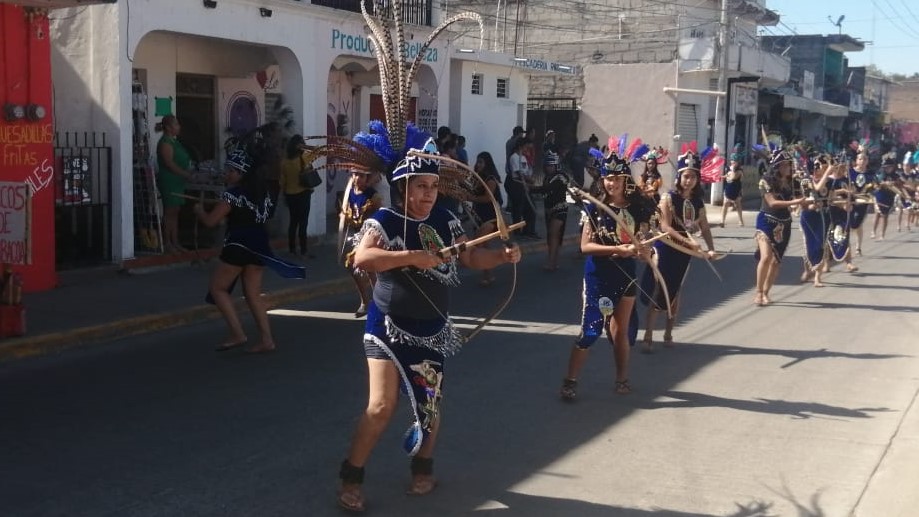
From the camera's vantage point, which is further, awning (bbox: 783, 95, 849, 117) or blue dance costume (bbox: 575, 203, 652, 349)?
awning (bbox: 783, 95, 849, 117)

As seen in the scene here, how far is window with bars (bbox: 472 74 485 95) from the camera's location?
21828 mm

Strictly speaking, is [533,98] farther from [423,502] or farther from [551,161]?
[423,502]

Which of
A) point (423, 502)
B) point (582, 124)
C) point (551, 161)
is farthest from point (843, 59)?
point (423, 502)

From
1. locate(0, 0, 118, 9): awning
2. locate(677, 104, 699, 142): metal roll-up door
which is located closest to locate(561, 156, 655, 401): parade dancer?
locate(0, 0, 118, 9): awning

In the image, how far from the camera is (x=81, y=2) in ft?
34.5

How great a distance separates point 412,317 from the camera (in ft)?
16.6

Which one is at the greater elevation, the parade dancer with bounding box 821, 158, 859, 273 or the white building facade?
the white building facade

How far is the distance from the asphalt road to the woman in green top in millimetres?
3247

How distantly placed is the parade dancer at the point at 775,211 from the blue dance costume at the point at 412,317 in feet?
24.9

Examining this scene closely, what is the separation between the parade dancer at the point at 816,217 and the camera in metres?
13.2

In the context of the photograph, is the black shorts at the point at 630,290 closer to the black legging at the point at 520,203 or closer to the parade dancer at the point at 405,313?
the parade dancer at the point at 405,313

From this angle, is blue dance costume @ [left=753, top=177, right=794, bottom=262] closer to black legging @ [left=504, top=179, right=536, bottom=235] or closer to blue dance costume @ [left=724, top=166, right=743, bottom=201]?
black legging @ [left=504, top=179, right=536, bottom=235]

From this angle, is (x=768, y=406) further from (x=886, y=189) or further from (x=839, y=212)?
(x=886, y=189)

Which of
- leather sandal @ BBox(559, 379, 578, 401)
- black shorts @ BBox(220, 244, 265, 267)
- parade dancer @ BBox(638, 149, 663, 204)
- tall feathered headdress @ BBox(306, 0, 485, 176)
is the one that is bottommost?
leather sandal @ BBox(559, 379, 578, 401)
